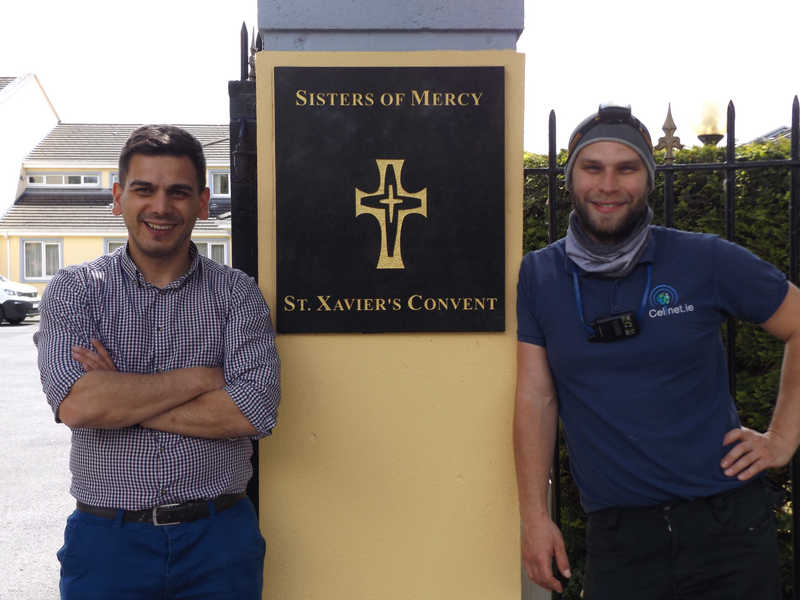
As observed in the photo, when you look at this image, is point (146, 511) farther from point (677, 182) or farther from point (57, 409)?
point (677, 182)

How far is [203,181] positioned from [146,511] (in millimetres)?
1099

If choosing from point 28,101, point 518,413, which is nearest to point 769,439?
point 518,413

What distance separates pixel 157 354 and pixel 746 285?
1.79 meters

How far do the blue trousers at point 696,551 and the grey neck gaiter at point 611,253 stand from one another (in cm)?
69

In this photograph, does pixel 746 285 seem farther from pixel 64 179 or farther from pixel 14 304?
pixel 64 179

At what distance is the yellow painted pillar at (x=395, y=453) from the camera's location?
2658 mm

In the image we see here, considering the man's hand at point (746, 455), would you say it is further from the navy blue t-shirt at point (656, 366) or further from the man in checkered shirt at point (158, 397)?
the man in checkered shirt at point (158, 397)

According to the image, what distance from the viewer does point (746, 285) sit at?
216 cm

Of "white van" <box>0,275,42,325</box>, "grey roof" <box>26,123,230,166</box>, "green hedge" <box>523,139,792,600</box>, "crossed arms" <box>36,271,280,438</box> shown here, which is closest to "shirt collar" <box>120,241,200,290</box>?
"crossed arms" <box>36,271,280,438</box>

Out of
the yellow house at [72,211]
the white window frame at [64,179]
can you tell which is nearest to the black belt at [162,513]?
the yellow house at [72,211]

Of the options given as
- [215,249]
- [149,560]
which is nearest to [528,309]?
[149,560]

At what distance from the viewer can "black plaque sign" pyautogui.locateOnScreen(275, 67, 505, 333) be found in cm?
264

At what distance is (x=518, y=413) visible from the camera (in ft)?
7.56

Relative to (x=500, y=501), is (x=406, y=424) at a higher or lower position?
higher
